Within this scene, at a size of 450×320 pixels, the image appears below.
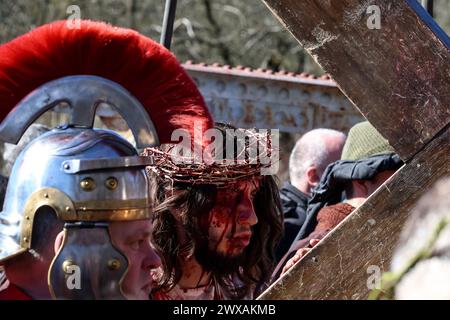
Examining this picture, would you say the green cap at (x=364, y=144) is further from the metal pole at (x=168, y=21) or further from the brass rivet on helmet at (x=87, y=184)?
the brass rivet on helmet at (x=87, y=184)

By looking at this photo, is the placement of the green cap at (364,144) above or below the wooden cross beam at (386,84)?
above

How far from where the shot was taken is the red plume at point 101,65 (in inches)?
110

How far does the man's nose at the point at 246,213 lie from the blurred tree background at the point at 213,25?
38.9ft

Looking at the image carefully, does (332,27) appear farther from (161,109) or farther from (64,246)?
(64,246)

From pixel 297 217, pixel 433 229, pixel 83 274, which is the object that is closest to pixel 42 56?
pixel 83 274

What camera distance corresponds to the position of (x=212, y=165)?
3562mm

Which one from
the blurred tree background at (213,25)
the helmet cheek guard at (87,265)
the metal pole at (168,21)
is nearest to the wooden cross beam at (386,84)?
the helmet cheek guard at (87,265)

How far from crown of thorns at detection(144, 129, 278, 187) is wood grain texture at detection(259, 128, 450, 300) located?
1.03 metres

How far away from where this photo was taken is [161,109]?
283 cm

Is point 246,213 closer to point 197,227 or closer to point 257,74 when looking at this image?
point 197,227

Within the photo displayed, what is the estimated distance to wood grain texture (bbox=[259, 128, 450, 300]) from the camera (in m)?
2.47

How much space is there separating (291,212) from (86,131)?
10.00 ft

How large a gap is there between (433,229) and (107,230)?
0.98 metres

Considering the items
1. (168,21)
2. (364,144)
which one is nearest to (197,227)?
(168,21)
